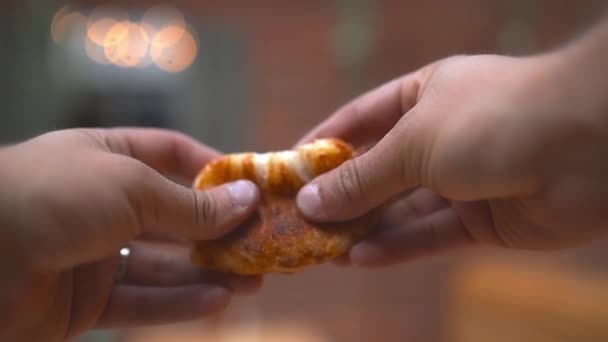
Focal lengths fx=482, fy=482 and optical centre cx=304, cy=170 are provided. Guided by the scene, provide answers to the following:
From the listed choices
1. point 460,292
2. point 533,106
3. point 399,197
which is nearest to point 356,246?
point 399,197

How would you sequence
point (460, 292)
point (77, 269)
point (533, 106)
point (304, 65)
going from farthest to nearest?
point (304, 65)
point (460, 292)
point (77, 269)
point (533, 106)

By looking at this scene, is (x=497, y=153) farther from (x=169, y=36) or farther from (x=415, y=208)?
(x=169, y=36)

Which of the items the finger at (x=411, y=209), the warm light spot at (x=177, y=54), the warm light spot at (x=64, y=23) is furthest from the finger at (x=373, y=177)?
the warm light spot at (x=64, y=23)

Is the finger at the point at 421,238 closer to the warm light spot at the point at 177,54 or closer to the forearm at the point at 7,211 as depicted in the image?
the forearm at the point at 7,211

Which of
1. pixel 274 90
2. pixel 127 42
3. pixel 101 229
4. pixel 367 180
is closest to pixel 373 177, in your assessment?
pixel 367 180

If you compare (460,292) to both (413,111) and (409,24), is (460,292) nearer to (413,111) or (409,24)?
(409,24)

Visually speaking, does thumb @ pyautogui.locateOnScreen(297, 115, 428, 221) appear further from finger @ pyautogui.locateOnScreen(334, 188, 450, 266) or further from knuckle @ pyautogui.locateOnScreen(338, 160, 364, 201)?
finger @ pyautogui.locateOnScreen(334, 188, 450, 266)

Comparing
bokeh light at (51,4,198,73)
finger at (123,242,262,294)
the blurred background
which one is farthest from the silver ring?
bokeh light at (51,4,198,73)
